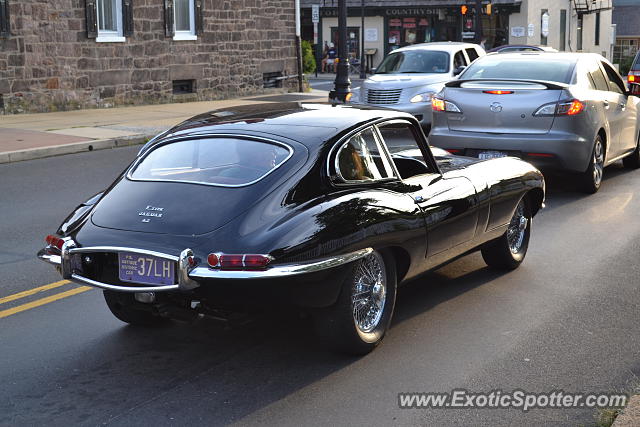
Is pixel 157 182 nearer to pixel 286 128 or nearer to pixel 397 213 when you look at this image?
pixel 286 128

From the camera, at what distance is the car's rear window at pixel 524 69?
36.8 ft

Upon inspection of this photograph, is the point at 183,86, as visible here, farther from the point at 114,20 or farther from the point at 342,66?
the point at 342,66

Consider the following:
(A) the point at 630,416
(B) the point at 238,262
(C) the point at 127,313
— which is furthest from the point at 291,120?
(A) the point at 630,416

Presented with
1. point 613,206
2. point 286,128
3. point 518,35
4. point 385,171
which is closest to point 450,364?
point 385,171

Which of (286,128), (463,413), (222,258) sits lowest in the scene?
(463,413)

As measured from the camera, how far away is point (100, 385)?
16.2ft

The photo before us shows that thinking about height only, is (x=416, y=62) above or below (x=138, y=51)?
below

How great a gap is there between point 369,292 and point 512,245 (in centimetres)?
242

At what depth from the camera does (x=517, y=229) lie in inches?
297

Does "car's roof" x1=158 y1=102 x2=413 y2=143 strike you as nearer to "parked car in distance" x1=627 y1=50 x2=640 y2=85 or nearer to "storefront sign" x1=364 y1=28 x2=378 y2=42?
"parked car in distance" x1=627 y1=50 x2=640 y2=85

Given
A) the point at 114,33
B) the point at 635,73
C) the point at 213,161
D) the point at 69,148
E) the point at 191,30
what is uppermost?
the point at 191,30

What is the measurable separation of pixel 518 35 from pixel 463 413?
4862cm

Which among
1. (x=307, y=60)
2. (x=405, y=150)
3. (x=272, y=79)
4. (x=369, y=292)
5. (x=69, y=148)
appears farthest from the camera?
(x=307, y=60)

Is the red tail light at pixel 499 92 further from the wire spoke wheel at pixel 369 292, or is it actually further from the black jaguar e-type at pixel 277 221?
the wire spoke wheel at pixel 369 292
